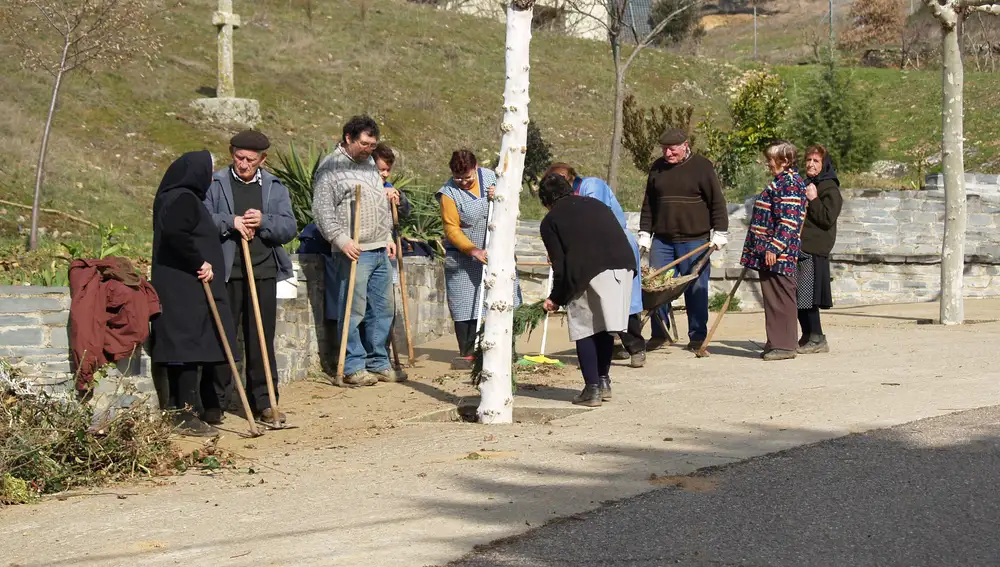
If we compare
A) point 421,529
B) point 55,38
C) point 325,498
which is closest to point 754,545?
point 421,529

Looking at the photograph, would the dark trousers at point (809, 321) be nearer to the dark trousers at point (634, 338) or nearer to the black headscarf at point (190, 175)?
the dark trousers at point (634, 338)

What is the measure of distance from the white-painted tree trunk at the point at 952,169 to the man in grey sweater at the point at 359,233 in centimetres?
614

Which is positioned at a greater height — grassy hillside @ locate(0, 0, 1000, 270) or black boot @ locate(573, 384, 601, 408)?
grassy hillside @ locate(0, 0, 1000, 270)

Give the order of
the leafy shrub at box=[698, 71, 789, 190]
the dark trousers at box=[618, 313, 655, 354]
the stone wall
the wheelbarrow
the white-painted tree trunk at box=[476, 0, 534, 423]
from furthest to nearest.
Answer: the leafy shrub at box=[698, 71, 789, 190] → the stone wall → the wheelbarrow → the dark trousers at box=[618, 313, 655, 354] → the white-painted tree trunk at box=[476, 0, 534, 423]

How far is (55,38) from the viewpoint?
25.0 m

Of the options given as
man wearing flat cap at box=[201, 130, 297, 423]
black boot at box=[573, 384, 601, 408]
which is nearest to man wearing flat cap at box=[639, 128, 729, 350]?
black boot at box=[573, 384, 601, 408]

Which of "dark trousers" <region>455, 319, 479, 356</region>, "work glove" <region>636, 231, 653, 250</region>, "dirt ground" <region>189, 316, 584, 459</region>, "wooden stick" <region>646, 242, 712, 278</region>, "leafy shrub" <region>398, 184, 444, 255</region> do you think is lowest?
"dirt ground" <region>189, 316, 584, 459</region>

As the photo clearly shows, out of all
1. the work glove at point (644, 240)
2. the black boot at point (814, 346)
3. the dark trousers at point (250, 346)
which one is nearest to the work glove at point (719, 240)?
the work glove at point (644, 240)

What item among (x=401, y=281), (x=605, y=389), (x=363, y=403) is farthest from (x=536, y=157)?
(x=605, y=389)

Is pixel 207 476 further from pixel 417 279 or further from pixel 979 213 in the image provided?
pixel 979 213

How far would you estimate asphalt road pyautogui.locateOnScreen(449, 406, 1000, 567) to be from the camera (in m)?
4.75

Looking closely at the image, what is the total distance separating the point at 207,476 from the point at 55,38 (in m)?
20.6

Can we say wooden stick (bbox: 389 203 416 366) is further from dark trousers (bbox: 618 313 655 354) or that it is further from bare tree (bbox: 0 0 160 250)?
bare tree (bbox: 0 0 160 250)

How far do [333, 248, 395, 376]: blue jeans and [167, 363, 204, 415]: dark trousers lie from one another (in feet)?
5.94
